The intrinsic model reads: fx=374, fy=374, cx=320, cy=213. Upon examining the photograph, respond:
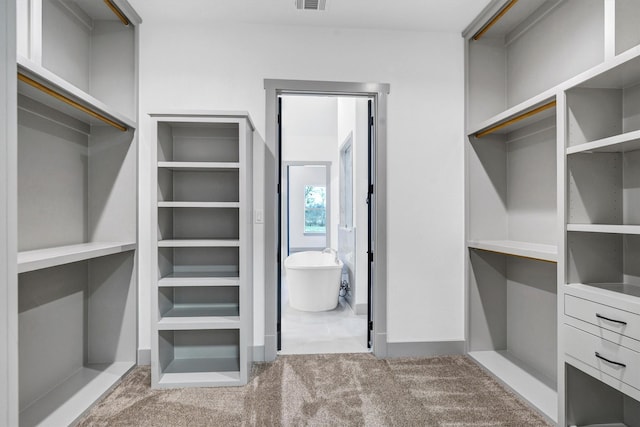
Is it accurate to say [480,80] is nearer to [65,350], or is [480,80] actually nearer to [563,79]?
[563,79]

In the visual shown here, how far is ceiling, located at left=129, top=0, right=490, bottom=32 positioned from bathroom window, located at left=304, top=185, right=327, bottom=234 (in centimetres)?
651

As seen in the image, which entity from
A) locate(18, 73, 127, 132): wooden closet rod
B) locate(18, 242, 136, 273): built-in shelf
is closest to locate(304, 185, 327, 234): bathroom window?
locate(18, 73, 127, 132): wooden closet rod

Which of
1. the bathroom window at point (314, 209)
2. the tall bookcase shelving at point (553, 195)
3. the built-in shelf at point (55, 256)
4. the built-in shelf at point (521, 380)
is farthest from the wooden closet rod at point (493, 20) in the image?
the bathroom window at point (314, 209)

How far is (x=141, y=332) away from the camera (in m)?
2.74

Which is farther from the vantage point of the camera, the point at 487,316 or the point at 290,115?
the point at 290,115

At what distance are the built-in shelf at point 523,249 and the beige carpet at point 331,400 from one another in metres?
0.87

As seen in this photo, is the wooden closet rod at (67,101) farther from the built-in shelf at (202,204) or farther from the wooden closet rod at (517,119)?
the wooden closet rod at (517,119)

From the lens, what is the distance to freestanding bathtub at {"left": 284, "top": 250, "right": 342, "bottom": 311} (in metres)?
4.12

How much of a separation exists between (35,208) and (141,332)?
1.15 meters

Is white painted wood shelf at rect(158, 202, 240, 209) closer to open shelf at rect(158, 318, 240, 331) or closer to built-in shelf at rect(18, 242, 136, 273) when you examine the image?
built-in shelf at rect(18, 242, 136, 273)

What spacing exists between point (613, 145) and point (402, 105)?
154cm

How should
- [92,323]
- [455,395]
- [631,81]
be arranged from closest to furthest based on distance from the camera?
1. [631,81]
2. [455,395]
3. [92,323]

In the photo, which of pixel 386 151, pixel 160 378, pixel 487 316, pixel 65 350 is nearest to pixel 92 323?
pixel 65 350

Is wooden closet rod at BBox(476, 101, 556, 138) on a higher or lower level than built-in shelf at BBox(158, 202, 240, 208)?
higher
